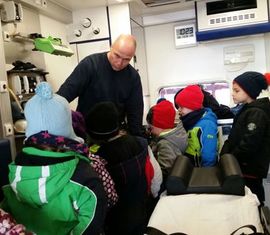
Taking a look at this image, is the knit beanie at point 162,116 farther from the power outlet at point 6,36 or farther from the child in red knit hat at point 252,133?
Answer: the power outlet at point 6,36

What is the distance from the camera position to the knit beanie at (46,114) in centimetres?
111

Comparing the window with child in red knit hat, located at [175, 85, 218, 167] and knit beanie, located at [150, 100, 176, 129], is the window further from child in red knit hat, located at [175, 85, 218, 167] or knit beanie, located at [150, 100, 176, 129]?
knit beanie, located at [150, 100, 176, 129]

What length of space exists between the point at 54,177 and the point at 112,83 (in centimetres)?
119

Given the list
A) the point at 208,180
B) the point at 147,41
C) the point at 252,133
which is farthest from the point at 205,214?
the point at 147,41

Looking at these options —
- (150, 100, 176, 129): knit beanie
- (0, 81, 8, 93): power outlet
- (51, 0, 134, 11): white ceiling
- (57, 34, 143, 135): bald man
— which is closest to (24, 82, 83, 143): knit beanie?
(57, 34, 143, 135): bald man

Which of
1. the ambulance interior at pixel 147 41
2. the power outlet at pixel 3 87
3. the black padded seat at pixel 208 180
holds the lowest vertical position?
the black padded seat at pixel 208 180

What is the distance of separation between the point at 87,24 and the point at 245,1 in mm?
1620

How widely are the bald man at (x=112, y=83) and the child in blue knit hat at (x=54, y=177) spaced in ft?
2.82

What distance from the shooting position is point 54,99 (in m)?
1.13

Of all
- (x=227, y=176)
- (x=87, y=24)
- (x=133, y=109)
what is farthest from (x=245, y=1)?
(x=227, y=176)

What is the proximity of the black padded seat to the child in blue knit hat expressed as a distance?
439 mm

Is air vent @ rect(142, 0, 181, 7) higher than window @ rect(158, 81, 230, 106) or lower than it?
higher

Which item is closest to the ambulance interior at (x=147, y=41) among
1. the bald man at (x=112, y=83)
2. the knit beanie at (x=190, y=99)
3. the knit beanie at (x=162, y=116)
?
the bald man at (x=112, y=83)

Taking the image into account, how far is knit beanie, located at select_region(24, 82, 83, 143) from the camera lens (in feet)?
3.64
